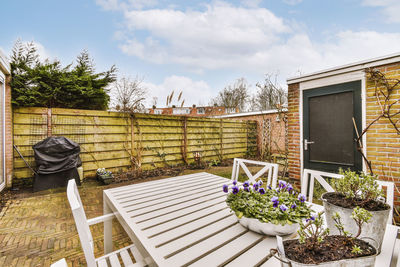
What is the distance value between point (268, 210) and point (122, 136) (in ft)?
15.6

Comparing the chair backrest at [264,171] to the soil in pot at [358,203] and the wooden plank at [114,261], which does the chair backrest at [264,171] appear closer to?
the soil in pot at [358,203]

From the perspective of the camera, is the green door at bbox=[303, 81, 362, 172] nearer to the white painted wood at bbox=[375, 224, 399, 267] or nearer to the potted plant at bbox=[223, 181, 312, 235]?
the white painted wood at bbox=[375, 224, 399, 267]

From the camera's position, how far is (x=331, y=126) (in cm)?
318

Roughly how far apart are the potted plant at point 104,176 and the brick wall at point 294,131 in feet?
12.8

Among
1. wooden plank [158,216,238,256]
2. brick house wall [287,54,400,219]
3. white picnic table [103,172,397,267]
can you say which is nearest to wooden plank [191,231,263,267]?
white picnic table [103,172,397,267]

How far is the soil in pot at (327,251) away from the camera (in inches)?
23.6

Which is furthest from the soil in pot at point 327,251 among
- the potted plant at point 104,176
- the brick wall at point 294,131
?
the potted plant at point 104,176

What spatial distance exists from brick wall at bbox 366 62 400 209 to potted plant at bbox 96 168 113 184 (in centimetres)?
483

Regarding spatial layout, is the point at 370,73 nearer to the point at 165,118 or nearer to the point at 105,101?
the point at 165,118

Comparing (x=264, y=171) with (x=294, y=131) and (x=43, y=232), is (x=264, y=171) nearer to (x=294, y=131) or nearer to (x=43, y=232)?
(x=294, y=131)

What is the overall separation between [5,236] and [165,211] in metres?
2.33

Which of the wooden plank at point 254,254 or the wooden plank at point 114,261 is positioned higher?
the wooden plank at point 254,254

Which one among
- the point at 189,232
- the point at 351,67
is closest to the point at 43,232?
the point at 189,232

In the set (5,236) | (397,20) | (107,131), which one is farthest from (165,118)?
(397,20)
